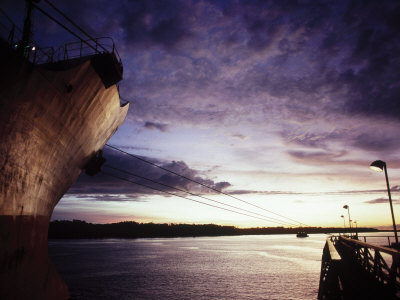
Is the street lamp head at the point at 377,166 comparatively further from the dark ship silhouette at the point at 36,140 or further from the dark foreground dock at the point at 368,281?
the dark ship silhouette at the point at 36,140

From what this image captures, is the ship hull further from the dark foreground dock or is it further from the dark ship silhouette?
the dark foreground dock

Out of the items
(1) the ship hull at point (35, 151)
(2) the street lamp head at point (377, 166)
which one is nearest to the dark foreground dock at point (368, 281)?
(2) the street lamp head at point (377, 166)

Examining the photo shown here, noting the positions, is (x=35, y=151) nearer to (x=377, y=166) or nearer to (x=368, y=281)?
(x=368, y=281)

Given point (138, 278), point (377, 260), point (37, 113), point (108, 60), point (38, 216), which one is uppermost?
point (108, 60)

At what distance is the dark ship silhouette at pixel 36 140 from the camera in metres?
6.56

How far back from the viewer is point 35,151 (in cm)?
772

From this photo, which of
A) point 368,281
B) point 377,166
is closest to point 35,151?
point 368,281

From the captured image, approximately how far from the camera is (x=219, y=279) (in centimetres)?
3148

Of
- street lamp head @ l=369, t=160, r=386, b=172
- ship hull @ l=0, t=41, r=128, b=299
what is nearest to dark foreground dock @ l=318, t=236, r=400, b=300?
street lamp head @ l=369, t=160, r=386, b=172

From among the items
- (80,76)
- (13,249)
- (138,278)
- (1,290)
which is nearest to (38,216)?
(13,249)

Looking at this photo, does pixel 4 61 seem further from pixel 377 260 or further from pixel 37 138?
pixel 377 260

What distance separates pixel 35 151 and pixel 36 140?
0.33 metres

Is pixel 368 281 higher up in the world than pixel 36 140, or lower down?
lower down

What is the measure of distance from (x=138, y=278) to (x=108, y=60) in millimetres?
29394
